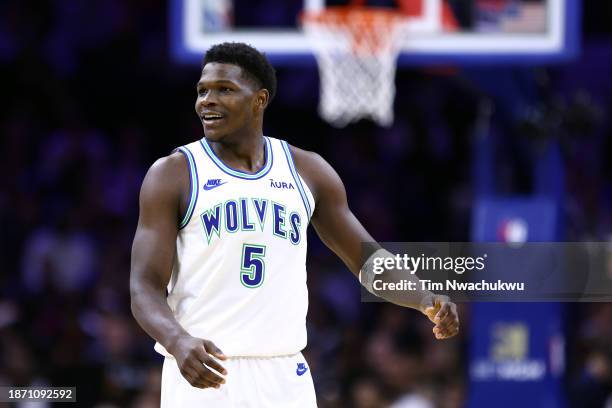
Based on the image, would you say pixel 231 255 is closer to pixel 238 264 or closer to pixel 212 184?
pixel 238 264

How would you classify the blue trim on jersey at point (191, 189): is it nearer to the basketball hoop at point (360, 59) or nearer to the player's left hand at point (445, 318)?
the player's left hand at point (445, 318)

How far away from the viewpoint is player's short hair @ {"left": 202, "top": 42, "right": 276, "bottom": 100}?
15.6 feet

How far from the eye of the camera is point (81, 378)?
9914 millimetres

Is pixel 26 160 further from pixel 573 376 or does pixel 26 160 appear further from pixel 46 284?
pixel 573 376

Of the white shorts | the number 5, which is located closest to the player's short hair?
the number 5

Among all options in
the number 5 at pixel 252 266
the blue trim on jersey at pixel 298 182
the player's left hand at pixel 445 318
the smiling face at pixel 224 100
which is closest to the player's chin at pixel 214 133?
the smiling face at pixel 224 100

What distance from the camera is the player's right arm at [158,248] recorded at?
4340 mm

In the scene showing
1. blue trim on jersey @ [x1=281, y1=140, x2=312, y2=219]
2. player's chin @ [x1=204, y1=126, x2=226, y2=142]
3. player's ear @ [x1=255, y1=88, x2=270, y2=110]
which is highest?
player's ear @ [x1=255, y1=88, x2=270, y2=110]

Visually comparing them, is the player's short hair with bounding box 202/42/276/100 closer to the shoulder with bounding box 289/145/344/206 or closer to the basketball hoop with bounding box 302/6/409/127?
the shoulder with bounding box 289/145/344/206

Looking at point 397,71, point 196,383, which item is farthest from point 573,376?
point 196,383

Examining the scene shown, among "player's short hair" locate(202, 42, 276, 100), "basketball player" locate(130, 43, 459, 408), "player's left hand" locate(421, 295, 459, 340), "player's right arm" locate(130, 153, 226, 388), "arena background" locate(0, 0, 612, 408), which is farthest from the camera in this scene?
"arena background" locate(0, 0, 612, 408)

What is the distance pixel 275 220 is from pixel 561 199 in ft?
16.8

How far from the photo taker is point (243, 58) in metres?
4.78

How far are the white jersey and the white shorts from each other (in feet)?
0.15
